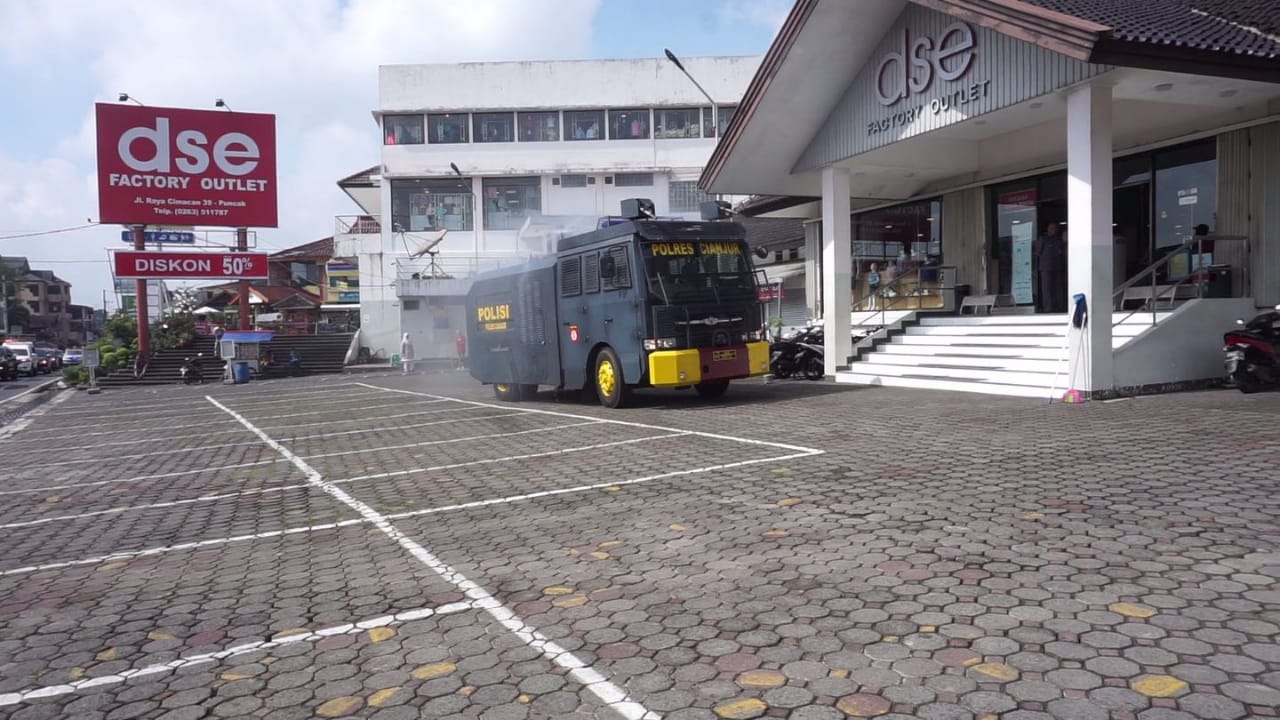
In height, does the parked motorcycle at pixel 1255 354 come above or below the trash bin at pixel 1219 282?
below

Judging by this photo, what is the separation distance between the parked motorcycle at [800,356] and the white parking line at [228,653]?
1417 centimetres

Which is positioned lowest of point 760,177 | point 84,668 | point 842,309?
point 84,668

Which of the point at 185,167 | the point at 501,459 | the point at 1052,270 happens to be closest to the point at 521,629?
the point at 501,459

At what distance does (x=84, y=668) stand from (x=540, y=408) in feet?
36.9

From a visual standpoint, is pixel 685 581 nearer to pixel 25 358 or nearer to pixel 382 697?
pixel 382 697

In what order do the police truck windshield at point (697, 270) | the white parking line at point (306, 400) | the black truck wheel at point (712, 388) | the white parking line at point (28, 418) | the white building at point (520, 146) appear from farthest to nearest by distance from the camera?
the white building at point (520, 146)
the white parking line at point (306, 400)
the white parking line at point (28, 418)
the black truck wheel at point (712, 388)
the police truck windshield at point (697, 270)

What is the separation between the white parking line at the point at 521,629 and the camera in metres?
3.08

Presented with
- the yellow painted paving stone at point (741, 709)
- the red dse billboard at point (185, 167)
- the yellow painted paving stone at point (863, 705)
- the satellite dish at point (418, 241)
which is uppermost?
the red dse billboard at point (185, 167)

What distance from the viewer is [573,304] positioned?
47.3 ft

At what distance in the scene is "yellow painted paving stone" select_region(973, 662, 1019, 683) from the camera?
3072 mm

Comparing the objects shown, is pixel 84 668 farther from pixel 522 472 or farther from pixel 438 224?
pixel 438 224

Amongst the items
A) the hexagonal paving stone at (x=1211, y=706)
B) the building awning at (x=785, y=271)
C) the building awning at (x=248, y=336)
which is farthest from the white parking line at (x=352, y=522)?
the building awning at (x=248, y=336)

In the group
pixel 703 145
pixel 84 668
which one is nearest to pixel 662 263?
pixel 84 668

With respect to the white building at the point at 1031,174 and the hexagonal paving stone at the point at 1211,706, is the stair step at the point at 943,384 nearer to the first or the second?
the white building at the point at 1031,174
